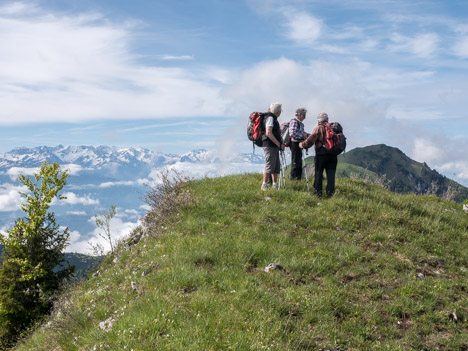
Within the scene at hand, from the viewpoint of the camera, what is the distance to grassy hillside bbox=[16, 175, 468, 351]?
545cm

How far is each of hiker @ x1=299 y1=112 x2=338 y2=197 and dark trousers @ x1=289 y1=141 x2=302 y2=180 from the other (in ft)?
3.64

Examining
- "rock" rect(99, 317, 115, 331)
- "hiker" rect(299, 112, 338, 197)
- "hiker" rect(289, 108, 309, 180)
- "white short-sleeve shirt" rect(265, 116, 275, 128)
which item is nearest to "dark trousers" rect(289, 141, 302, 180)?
"hiker" rect(289, 108, 309, 180)

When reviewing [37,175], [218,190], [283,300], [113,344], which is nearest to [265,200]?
[218,190]

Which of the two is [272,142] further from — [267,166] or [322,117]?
[322,117]

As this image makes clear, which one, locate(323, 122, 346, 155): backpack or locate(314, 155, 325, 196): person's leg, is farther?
locate(314, 155, 325, 196): person's leg

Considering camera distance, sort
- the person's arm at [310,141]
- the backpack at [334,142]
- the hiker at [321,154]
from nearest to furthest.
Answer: the backpack at [334,142] < the hiker at [321,154] < the person's arm at [310,141]

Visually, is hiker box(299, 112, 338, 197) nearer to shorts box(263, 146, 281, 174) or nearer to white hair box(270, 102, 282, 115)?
shorts box(263, 146, 281, 174)

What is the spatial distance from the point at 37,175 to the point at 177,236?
14966mm

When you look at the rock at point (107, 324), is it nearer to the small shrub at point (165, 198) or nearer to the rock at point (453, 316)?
the small shrub at point (165, 198)

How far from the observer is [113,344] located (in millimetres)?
5102

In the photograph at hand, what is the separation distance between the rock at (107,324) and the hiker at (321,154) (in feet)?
30.3

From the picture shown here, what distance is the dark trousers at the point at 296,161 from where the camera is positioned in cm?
1459

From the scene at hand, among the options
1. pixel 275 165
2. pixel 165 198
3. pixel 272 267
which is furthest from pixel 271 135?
pixel 272 267

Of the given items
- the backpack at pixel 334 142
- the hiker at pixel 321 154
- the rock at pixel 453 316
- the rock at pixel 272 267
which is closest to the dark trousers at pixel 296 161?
the hiker at pixel 321 154
